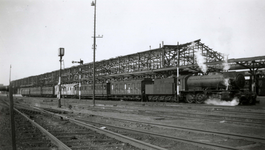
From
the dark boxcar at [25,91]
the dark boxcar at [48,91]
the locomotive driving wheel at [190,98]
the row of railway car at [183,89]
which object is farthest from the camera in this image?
the dark boxcar at [25,91]

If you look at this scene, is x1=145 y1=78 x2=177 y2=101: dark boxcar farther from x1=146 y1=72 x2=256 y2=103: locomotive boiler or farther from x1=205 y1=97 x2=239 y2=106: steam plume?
x1=205 y1=97 x2=239 y2=106: steam plume

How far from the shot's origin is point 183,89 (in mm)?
26406

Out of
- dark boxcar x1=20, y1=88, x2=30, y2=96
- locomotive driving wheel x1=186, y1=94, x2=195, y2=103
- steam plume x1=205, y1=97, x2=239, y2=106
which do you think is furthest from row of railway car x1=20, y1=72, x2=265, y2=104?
dark boxcar x1=20, y1=88, x2=30, y2=96

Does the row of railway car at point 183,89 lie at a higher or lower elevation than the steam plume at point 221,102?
higher

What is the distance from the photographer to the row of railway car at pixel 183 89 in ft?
71.6

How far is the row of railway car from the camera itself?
21.8m

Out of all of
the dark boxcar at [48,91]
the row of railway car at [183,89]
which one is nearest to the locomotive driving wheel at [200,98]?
the row of railway car at [183,89]

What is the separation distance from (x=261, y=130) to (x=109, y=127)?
606 centimetres

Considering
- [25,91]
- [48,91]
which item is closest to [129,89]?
[48,91]

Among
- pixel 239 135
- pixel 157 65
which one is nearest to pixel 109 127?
pixel 239 135

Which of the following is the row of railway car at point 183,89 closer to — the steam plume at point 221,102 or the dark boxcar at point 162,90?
the dark boxcar at point 162,90

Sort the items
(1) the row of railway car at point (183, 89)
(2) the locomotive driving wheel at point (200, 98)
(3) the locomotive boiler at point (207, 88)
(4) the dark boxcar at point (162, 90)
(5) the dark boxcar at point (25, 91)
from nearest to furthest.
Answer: (3) the locomotive boiler at point (207, 88) → (1) the row of railway car at point (183, 89) → (2) the locomotive driving wheel at point (200, 98) → (4) the dark boxcar at point (162, 90) → (5) the dark boxcar at point (25, 91)

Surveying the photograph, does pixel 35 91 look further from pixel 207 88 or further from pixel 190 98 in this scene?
pixel 207 88

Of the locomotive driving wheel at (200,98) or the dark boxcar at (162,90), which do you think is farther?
the dark boxcar at (162,90)
